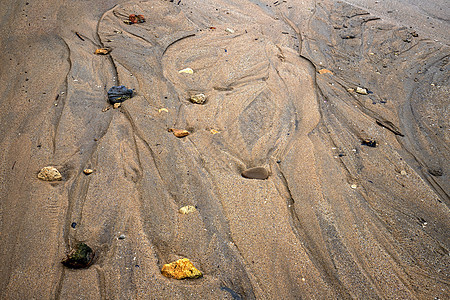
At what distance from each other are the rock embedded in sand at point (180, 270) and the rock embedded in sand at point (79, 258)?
60cm

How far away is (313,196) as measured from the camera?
3225 mm

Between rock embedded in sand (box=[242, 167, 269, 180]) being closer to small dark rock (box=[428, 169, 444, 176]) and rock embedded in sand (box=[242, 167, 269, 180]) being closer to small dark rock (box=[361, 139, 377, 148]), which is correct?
small dark rock (box=[361, 139, 377, 148])

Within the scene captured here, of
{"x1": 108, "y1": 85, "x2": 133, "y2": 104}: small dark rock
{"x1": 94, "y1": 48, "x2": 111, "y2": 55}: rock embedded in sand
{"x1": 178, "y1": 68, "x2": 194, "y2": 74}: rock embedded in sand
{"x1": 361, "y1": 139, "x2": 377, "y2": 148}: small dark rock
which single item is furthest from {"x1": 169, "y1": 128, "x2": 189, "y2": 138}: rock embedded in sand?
{"x1": 361, "y1": 139, "x2": 377, "y2": 148}: small dark rock

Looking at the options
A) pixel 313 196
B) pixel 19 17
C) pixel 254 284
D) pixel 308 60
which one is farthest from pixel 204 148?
pixel 19 17

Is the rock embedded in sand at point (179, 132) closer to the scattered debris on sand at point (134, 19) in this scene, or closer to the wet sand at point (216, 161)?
the wet sand at point (216, 161)

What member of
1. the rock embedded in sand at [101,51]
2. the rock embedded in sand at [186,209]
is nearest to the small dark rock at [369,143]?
the rock embedded in sand at [186,209]

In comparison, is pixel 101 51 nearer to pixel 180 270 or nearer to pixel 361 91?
pixel 180 270

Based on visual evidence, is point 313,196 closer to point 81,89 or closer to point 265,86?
point 265,86

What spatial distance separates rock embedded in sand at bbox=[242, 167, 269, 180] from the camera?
338cm

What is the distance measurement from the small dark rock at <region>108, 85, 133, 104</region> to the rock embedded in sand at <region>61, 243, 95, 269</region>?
2136 millimetres

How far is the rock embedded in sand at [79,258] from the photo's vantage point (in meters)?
2.38

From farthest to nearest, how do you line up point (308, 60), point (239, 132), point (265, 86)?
point (308, 60) → point (265, 86) → point (239, 132)

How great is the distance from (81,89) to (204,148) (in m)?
1.98

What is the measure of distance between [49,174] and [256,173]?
6.97 ft
